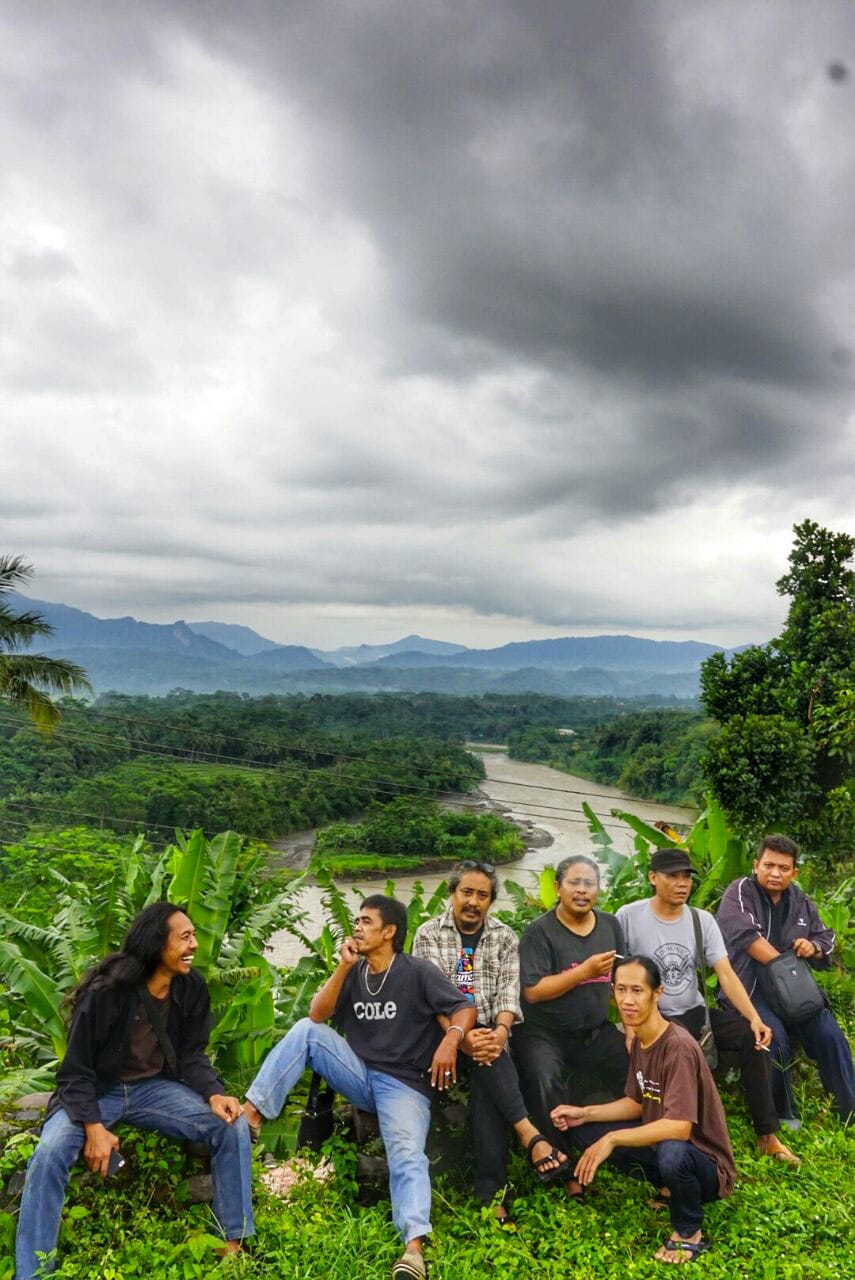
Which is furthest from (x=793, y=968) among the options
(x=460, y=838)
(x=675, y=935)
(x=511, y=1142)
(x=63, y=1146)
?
(x=460, y=838)

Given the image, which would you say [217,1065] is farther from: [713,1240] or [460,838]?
[460,838]

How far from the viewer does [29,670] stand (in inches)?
645

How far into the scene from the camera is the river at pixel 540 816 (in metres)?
29.2

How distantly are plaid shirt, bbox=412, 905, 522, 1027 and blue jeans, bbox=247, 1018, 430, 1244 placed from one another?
466 millimetres

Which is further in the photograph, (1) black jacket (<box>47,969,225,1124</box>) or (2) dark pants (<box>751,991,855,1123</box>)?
(2) dark pants (<box>751,991,855,1123</box>)

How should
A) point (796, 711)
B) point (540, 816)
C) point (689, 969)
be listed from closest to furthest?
point (689, 969) < point (796, 711) < point (540, 816)

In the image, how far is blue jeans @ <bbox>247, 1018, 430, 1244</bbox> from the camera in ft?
10.2

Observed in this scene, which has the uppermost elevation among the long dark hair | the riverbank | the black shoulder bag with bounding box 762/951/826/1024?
the long dark hair

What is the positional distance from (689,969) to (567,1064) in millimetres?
707

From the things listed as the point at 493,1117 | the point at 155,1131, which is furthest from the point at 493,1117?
the point at 155,1131

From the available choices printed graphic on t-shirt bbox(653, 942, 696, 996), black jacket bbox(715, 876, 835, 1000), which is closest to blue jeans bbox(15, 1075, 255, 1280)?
printed graphic on t-shirt bbox(653, 942, 696, 996)

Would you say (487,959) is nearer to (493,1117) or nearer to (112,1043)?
(493,1117)

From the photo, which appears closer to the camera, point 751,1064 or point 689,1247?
point 689,1247

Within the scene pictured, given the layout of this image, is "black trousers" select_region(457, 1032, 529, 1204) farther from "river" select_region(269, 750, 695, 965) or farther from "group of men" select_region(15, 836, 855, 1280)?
"river" select_region(269, 750, 695, 965)
